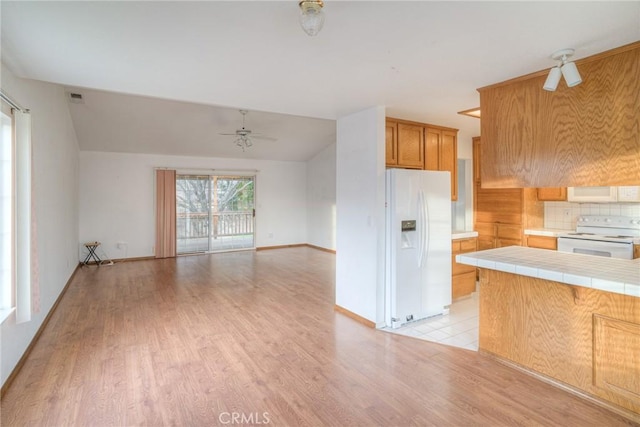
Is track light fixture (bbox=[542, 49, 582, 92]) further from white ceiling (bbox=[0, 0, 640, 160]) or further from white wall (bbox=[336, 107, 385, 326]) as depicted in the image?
white wall (bbox=[336, 107, 385, 326])

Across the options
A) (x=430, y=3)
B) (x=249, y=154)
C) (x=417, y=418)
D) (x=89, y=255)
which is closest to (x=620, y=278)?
(x=417, y=418)

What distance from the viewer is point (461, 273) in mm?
4289

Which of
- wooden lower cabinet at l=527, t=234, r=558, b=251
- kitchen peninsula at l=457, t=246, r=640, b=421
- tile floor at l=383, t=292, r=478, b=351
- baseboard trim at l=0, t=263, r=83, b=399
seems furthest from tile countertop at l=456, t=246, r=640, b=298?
baseboard trim at l=0, t=263, r=83, b=399

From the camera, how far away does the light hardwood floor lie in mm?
2064

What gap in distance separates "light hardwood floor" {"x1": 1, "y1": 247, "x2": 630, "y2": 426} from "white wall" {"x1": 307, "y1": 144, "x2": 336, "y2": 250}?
168 inches

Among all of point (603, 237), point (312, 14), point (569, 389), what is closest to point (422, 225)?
point (569, 389)

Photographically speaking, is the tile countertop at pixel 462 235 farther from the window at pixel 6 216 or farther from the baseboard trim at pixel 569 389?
the window at pixel 6 216

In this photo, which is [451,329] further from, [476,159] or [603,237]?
[476,159]

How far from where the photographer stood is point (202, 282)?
17.6 ft

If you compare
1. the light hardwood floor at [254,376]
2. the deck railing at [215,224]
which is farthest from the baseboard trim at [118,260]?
the light hardwood floor at [254,376]

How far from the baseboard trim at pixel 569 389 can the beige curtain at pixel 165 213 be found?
6.77m

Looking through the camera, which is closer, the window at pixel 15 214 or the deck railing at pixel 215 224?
the window at pixel 15 214

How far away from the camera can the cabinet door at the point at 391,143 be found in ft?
12.1

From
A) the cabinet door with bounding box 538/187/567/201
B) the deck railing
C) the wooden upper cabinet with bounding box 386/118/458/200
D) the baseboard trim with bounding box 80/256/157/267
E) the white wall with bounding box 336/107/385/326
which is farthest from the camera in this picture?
the deck railing
